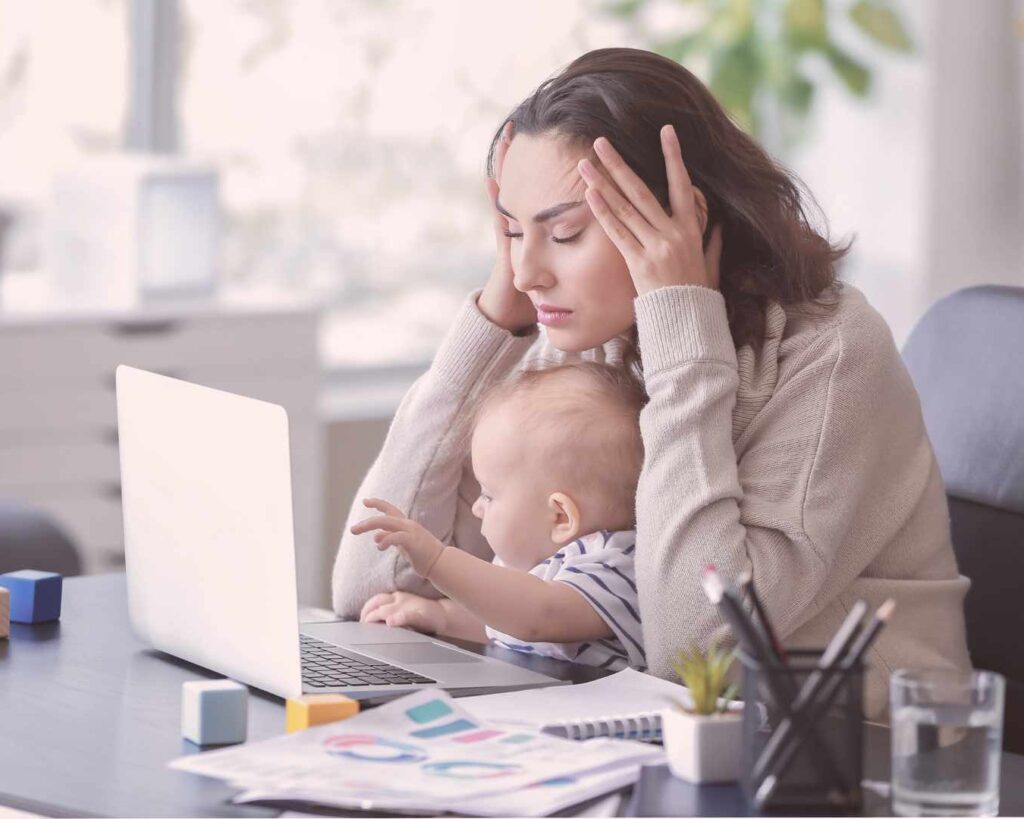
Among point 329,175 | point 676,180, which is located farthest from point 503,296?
point 329,175

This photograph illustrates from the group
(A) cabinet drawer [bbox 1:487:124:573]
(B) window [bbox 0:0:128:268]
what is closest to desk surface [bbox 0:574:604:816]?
(A) cabinet drawer [bbox 1:487:124:573]

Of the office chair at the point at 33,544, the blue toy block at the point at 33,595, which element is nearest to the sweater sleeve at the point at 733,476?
the blue toy block at the point at 33,595

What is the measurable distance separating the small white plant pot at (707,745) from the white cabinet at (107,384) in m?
2.27

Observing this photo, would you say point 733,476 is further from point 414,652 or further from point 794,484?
point 414,652

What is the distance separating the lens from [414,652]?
5.11 ft

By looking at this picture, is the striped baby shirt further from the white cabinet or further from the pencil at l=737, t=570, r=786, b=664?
the white cabinet

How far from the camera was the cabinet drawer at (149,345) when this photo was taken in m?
3.23

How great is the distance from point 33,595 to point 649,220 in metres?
0.67

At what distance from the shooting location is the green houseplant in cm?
418

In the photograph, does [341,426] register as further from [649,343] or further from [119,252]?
[649,343]

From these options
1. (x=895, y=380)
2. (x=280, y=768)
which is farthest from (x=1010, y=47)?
(x=280, y=768)

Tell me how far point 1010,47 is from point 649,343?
10.1 feet

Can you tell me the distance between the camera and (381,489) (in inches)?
71.5

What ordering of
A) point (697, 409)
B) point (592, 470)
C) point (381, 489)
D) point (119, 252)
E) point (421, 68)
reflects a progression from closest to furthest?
point (697, 409) < point (592, 470) < point (381, 489) < point (119, 252) < point (421, 68)
